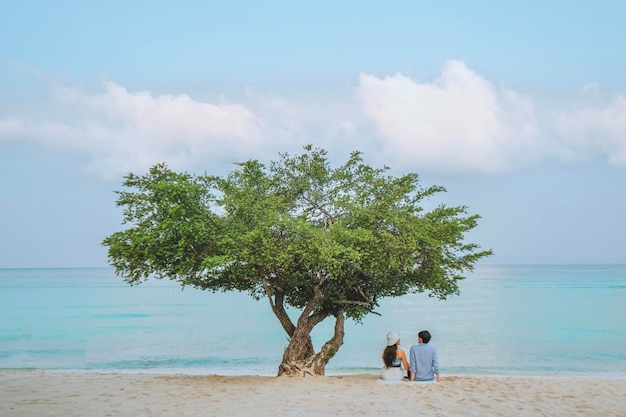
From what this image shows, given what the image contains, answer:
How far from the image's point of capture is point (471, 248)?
15.7 metres

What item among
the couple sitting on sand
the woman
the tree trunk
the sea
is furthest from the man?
the tree trunk

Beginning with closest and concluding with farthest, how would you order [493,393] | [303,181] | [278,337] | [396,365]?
[493,393] → [396,365] → [303,181] → [278,337]

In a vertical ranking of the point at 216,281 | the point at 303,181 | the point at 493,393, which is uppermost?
the point at 303,181

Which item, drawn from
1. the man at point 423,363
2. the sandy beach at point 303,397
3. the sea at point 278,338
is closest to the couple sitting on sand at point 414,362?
the man at point 423,363

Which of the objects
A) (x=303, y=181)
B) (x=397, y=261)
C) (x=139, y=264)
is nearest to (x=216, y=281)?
(x=139, y=264)

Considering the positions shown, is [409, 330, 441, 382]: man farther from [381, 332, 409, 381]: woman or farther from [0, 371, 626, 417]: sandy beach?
[0, 371, 626, 417]: sandy beach

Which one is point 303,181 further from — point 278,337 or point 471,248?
point 278,337

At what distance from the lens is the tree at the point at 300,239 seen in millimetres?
13617

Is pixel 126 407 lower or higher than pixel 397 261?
lower

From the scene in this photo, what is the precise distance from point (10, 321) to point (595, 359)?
36.8 m

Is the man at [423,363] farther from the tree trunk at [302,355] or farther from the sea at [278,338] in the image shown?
the tree trunk at [302,355]

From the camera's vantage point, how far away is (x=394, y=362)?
1405 cm

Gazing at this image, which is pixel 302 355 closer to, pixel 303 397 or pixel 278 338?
pixel 303 397

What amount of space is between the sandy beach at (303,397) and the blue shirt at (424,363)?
363 mm
